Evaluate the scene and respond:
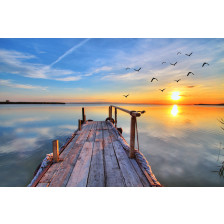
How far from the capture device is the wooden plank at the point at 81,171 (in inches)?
90.0

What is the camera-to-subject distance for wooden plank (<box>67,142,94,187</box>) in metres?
2.29

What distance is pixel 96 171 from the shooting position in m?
2.66

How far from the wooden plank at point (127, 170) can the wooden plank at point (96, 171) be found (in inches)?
20.0

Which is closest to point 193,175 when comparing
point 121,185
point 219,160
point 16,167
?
point 219,160

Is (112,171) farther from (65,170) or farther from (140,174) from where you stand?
(65,170)

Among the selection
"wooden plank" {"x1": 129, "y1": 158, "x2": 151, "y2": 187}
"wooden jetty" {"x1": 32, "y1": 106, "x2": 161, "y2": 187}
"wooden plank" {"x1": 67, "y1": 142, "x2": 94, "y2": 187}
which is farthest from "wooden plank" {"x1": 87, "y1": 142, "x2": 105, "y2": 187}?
"wooden plank" {"x1": 129, "y1": 158, "x2": 151, "y2": 187}

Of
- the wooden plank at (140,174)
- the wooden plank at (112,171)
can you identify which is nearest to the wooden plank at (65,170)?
the wooden plank at (112,171)

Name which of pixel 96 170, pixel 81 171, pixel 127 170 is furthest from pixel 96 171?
pixel 127 170

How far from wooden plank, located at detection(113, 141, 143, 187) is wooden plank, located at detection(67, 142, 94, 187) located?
34.5 inches
